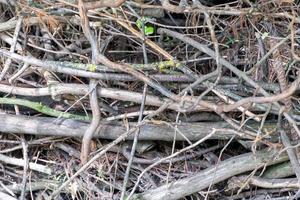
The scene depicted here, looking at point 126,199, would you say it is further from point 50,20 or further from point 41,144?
point 50,20

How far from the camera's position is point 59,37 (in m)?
1.69

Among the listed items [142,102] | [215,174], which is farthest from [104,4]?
[215,174]

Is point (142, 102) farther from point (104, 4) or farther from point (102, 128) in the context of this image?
point (104, 4)

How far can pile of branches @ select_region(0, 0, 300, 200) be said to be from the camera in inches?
59.9

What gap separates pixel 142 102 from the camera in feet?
4.96

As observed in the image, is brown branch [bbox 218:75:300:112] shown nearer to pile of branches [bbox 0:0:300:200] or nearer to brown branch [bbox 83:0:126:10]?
pile of branches [bbox 0:0:300:200]

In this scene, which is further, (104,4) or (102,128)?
(102,128)

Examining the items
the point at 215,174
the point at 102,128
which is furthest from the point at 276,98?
the point at 102,128

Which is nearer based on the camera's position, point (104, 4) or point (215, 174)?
point (104, 4)

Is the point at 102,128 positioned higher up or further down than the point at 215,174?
higher up

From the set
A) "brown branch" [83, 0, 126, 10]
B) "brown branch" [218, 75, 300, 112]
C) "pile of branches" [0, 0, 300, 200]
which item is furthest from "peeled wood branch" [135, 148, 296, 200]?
"brown branch" [83, 0, 126, 10]

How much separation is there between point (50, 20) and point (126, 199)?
24.4 inches

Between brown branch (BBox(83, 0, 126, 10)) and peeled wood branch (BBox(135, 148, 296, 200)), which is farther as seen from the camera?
peeled wood branch (BBox(135, 148, 296, 200))

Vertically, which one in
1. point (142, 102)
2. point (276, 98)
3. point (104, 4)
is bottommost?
point (142, 102)
